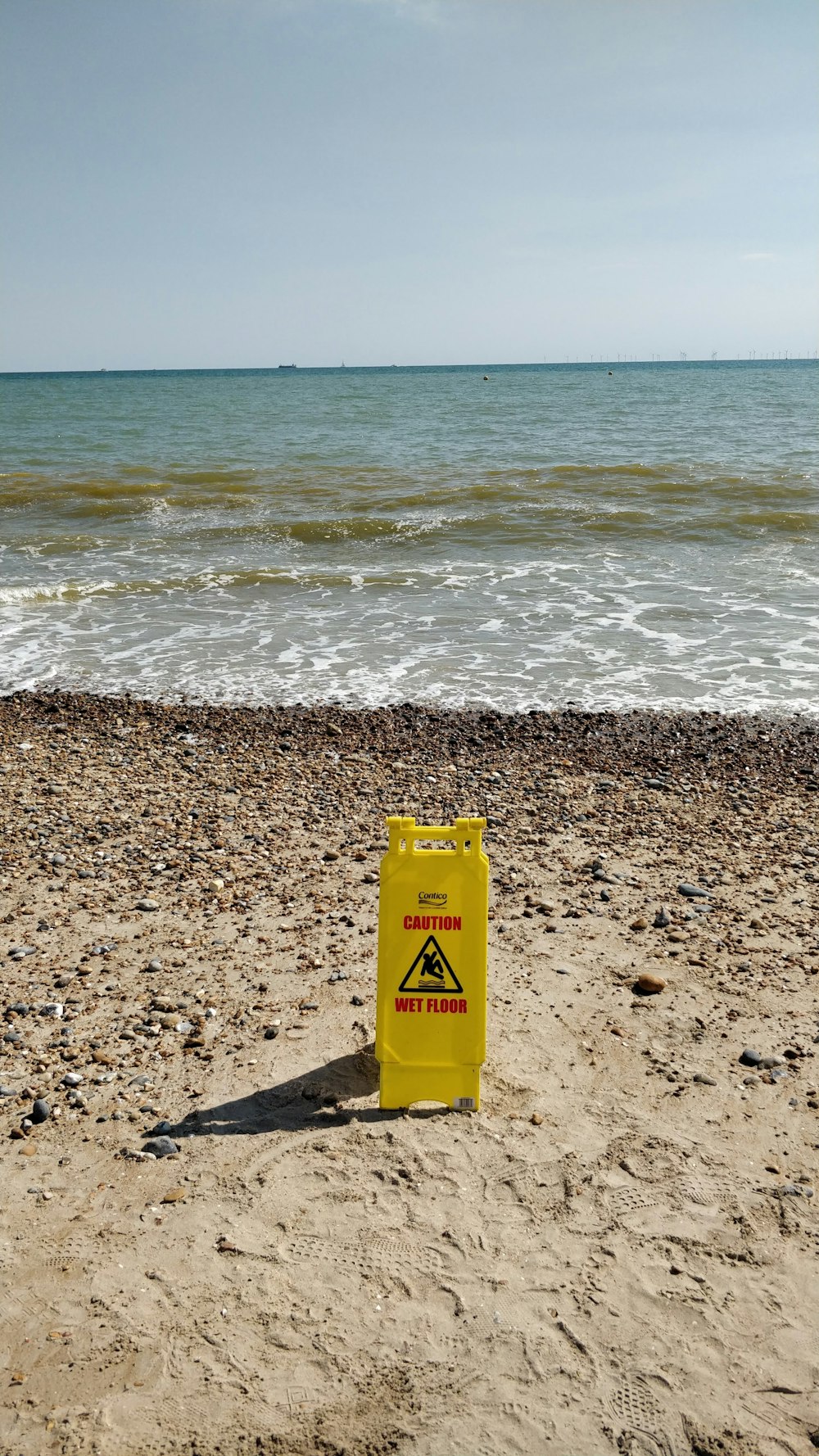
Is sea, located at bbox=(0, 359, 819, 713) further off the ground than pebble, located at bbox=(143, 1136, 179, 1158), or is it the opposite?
sea, located at bbox=(0, 359, 819, 713)

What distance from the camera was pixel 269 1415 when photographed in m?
2.80

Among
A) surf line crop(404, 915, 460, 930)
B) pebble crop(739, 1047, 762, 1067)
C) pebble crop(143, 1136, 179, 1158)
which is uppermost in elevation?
surf line crop(404, 915, 460, 930)

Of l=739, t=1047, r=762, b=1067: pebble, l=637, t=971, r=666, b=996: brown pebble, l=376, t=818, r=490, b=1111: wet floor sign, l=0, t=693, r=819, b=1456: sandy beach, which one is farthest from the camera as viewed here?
l=637, t=971, r=666, b=996: brown pebble

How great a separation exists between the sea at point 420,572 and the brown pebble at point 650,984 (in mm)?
4584

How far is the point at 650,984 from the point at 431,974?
1.44 m

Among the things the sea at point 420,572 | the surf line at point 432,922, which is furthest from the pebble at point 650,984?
the sea at point 420,572

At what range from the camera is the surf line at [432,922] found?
389cm

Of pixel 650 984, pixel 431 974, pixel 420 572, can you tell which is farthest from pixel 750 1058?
pixel 420 572

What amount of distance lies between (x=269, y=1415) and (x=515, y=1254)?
92cm

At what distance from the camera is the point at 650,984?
15.9ft

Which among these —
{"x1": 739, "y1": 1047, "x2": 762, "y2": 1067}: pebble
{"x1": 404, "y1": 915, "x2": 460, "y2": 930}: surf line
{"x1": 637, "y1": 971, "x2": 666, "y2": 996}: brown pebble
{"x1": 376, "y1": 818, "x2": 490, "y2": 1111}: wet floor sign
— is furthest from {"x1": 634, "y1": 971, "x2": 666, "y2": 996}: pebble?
{"x1": 404, "y1": 915, "x2": 460, "y2": 930}: surf line

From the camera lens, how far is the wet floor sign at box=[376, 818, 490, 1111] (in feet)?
12.7

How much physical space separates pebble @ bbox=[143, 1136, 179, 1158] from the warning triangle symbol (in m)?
1.03

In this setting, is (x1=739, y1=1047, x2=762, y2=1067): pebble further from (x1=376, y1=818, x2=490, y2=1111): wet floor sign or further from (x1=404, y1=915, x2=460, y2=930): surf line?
(x1=404, y1=915, x2=460, y2=930): surf line
